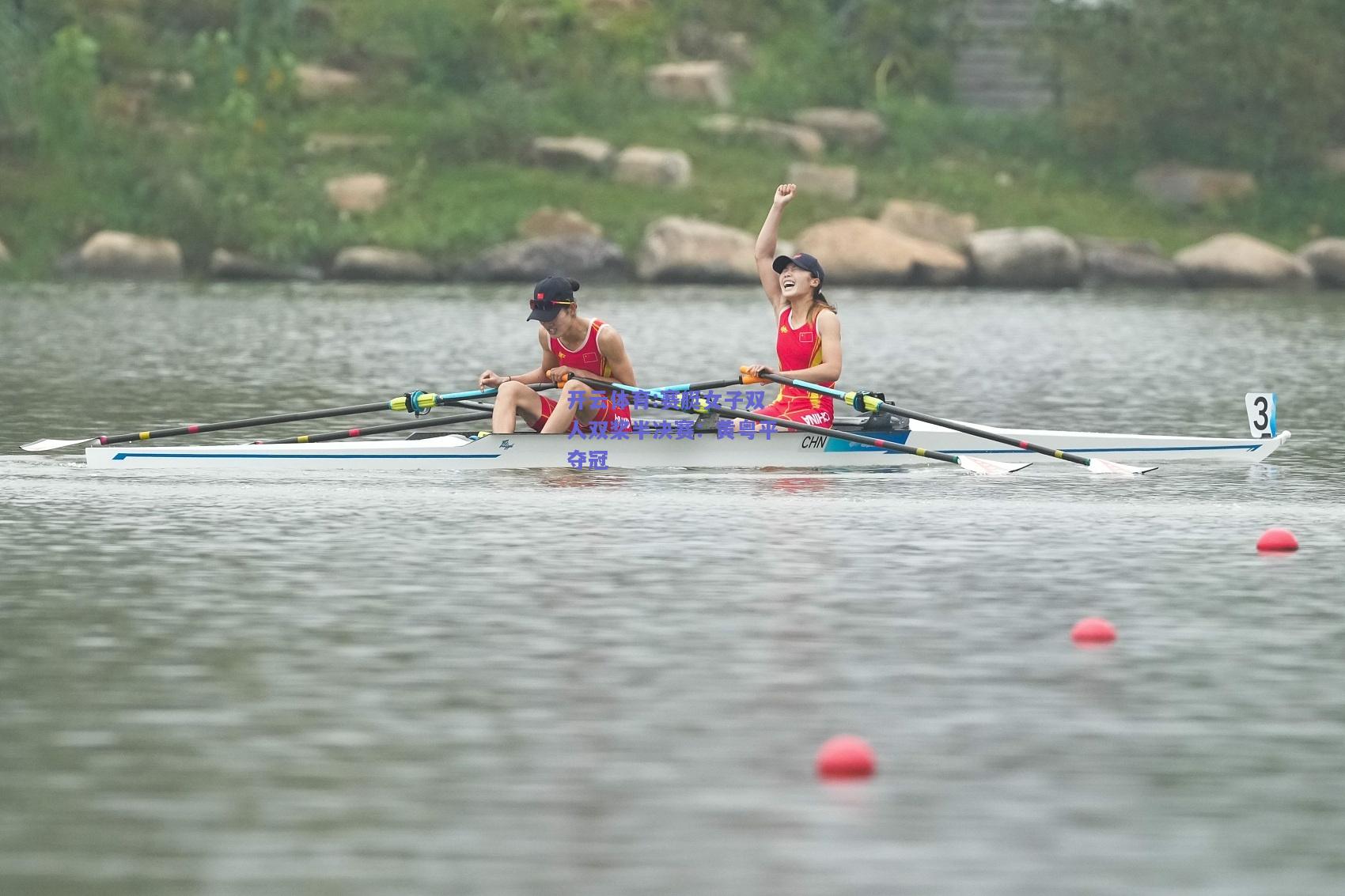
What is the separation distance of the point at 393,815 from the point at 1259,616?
17.6ft

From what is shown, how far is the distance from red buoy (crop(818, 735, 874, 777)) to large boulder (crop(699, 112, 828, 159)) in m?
50.3

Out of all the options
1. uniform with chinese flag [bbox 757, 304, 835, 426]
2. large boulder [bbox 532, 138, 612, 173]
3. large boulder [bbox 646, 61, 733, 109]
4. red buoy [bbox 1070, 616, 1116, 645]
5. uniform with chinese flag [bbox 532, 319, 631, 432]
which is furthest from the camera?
large boulder [bbox 646, 61, 733, 109]

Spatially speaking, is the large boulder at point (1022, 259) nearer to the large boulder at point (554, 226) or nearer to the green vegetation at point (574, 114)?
the green vegetation at point (574, 114)

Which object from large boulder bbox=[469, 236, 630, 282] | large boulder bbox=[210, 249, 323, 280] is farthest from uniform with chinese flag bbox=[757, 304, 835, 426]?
large boulder bbox=[210, 249, 323, 280]

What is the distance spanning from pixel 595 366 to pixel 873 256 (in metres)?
35.3

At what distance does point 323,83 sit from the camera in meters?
59.3

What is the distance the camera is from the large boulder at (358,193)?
54.5m

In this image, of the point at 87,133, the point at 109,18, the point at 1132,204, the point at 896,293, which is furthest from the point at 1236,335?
the point at 109,18

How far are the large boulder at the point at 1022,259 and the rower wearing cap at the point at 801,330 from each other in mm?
35316

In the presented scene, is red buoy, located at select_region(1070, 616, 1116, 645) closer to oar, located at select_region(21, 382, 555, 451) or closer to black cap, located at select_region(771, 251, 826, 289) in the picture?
oar, located at select_region(21, 382, 555, 451)

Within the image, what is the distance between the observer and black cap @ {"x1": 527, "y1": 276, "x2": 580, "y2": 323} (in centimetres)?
1733

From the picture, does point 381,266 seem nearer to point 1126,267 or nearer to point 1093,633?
point 1126,267

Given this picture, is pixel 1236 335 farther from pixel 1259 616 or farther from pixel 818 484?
pixel 1259 616

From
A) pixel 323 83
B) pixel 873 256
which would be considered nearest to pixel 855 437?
pixel 873 256
